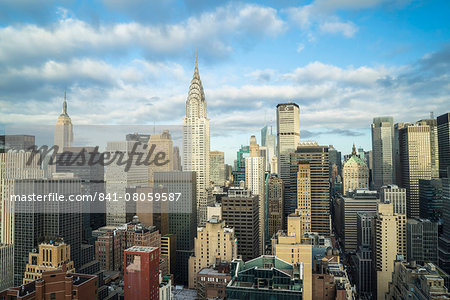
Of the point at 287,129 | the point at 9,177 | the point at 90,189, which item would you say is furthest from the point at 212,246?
the point at 287,129

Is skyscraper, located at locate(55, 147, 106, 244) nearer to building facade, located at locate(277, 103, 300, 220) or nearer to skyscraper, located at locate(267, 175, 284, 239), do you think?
skyscraper, located at locate(267, 175, 284, 239)

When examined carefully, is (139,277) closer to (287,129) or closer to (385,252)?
(385,252)

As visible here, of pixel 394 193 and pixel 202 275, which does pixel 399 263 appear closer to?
pixel 202 275

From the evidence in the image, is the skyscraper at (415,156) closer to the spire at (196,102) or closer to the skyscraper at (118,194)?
the spire at (196,102)

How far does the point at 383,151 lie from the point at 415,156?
770 inches

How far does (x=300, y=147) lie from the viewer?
51.2 metres

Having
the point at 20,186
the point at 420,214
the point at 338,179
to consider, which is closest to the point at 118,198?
the point at 20,186

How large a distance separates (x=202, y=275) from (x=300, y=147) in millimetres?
32820

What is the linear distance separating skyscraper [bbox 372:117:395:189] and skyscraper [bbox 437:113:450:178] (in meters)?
21.1

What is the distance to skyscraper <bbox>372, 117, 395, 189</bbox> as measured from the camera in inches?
2913

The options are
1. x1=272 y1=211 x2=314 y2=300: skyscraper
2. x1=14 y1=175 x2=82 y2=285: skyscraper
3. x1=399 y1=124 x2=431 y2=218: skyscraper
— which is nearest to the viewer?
x1=272 y1=211 x2=314 y2=300: skyscraper

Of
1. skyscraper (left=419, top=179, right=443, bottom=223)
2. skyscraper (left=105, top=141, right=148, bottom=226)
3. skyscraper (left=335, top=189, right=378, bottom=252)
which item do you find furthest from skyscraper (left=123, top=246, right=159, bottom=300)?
skyscraper (left=419, top=179, right=443, bottom=223)

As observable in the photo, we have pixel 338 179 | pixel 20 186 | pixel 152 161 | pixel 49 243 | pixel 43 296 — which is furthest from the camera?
pixel 338 179

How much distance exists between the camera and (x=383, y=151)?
75.8 m
